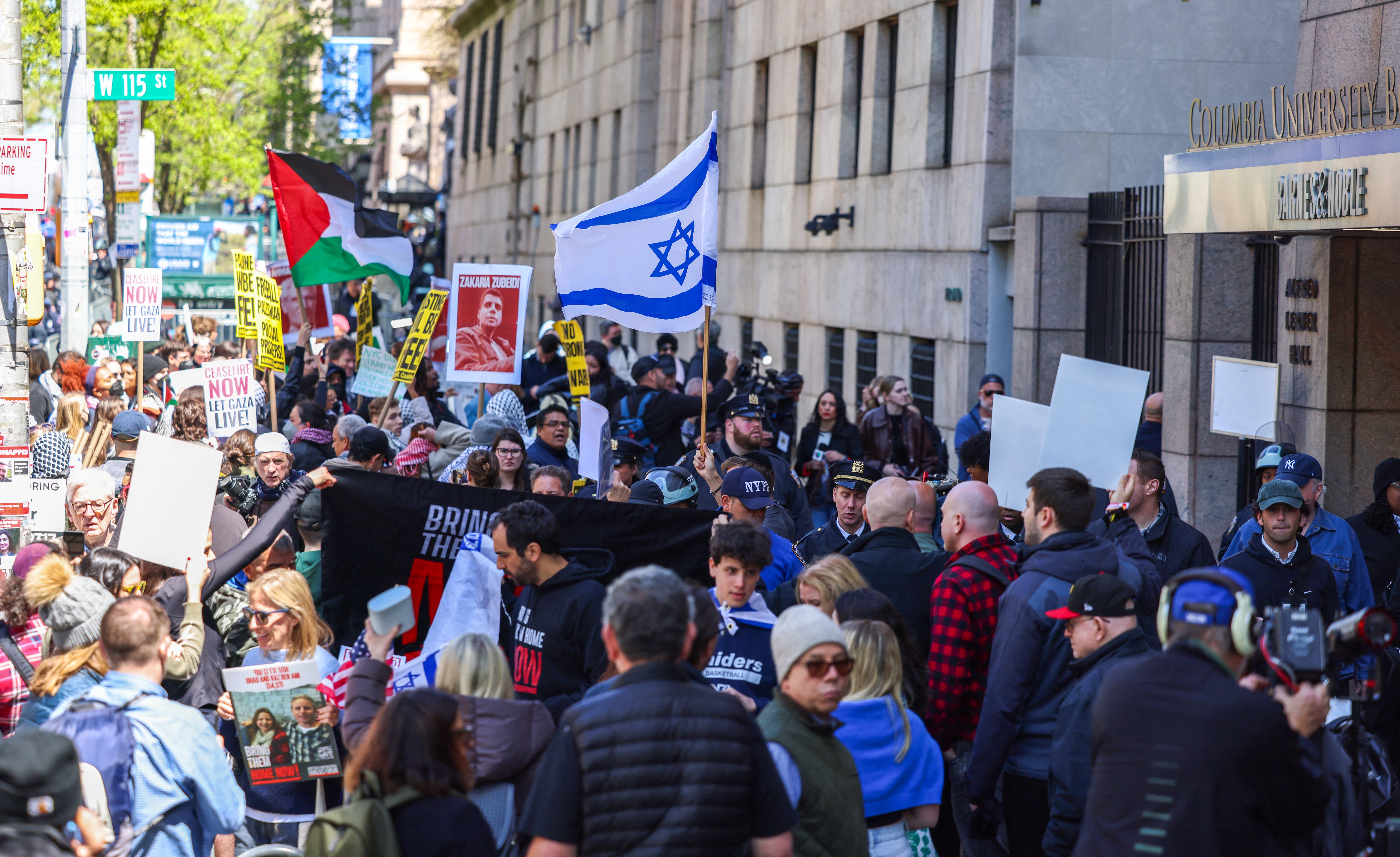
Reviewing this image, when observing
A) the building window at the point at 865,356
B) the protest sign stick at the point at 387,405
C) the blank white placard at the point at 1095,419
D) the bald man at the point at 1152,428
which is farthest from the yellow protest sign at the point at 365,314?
the blank white placard at the point at 1095,419

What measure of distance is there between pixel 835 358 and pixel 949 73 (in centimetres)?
473

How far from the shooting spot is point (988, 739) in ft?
A: 19.4

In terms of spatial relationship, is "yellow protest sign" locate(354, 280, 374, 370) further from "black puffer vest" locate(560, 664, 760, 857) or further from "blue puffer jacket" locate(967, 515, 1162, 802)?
"black puffer vest" locate(560, 664, 760, 857)

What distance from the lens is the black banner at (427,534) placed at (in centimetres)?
700

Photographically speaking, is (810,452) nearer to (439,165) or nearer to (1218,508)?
(1218,508)

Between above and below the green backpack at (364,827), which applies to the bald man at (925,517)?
above

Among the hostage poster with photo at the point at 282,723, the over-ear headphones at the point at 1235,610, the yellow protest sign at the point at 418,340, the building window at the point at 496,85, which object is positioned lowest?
the hostage poster with photo at the point at 282,723

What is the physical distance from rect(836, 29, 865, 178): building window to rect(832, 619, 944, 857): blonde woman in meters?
16.5

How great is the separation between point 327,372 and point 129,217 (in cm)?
810

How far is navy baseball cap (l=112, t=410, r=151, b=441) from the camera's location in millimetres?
9859

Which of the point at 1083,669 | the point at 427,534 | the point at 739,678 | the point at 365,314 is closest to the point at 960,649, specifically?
the point at 1083,669

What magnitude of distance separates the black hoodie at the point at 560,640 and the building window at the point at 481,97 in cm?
4548

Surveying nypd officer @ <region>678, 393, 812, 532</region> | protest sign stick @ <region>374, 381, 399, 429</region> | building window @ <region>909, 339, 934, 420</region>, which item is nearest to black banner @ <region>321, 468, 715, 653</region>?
nypd officer @ <region>678, 393, 812, 532</region>

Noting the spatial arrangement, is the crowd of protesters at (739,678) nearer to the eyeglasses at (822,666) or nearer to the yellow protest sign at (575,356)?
the eyeglasses at (822,666)
